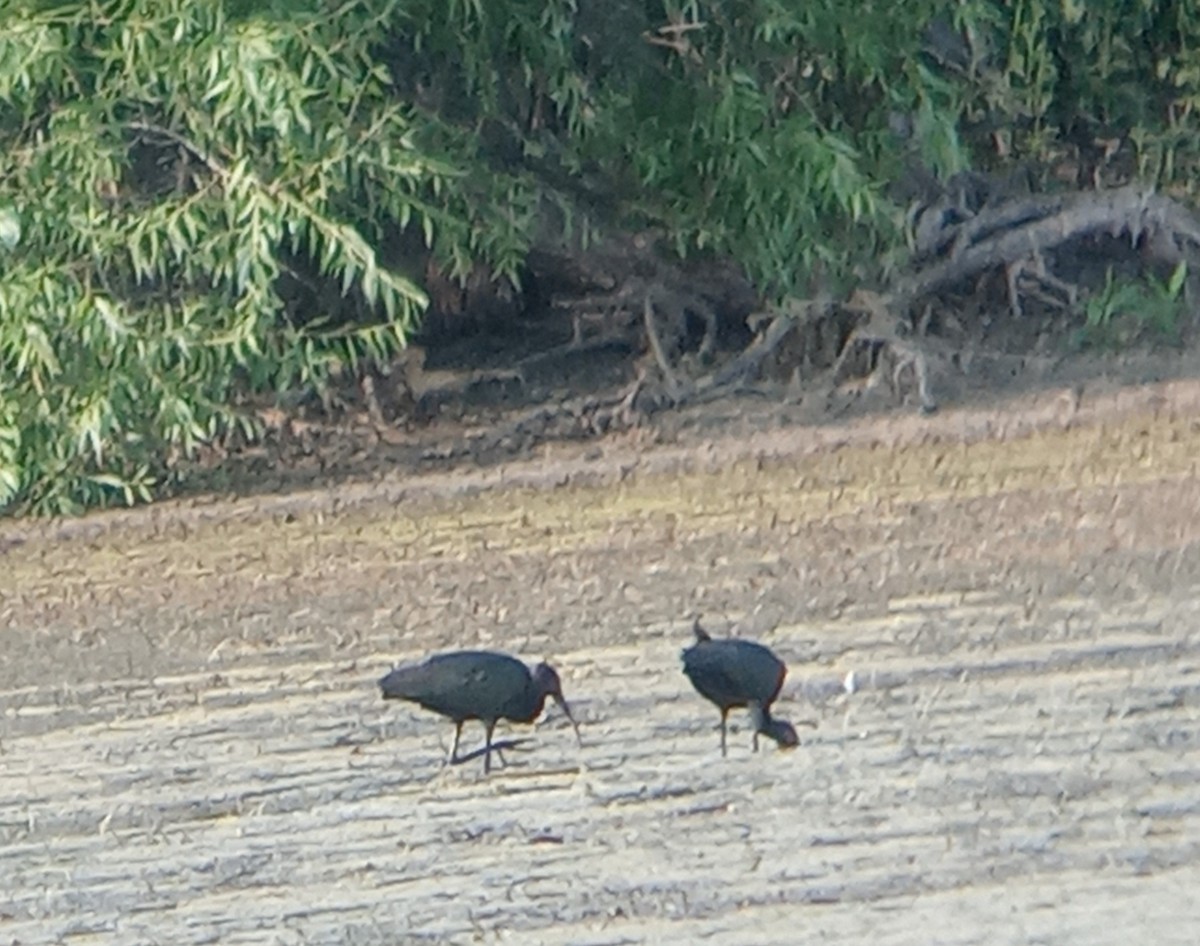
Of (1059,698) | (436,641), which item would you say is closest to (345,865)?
(1059,698)

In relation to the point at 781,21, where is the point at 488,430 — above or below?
below

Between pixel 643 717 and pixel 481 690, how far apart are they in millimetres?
619

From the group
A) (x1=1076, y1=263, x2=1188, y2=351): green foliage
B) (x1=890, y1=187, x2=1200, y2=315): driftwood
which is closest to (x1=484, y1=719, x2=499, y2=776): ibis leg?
(x1=890, y1=187, x2=1200, y2=315): driftwood

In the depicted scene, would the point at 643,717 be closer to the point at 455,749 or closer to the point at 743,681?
the point at 455,749

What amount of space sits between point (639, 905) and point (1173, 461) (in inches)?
192

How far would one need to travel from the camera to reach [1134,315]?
12141mm

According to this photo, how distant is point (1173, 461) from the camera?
9375 mm

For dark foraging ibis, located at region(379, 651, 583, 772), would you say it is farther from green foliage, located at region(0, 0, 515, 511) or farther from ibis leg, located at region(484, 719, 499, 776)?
green foliage, located at region(0, 0, 515, 511)

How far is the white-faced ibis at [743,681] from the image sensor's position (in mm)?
5676

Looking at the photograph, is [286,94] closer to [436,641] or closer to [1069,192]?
[436,641]

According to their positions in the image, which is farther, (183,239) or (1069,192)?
(1069,192)

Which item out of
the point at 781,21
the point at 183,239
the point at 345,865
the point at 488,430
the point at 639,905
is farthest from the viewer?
the point at 488,430

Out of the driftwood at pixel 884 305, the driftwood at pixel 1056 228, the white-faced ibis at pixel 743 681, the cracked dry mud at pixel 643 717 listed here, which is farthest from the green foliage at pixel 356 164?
the white-faced ibis at pixel 743 681

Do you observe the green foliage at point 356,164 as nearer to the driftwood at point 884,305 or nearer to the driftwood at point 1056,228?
the driftwood at point 884,305
